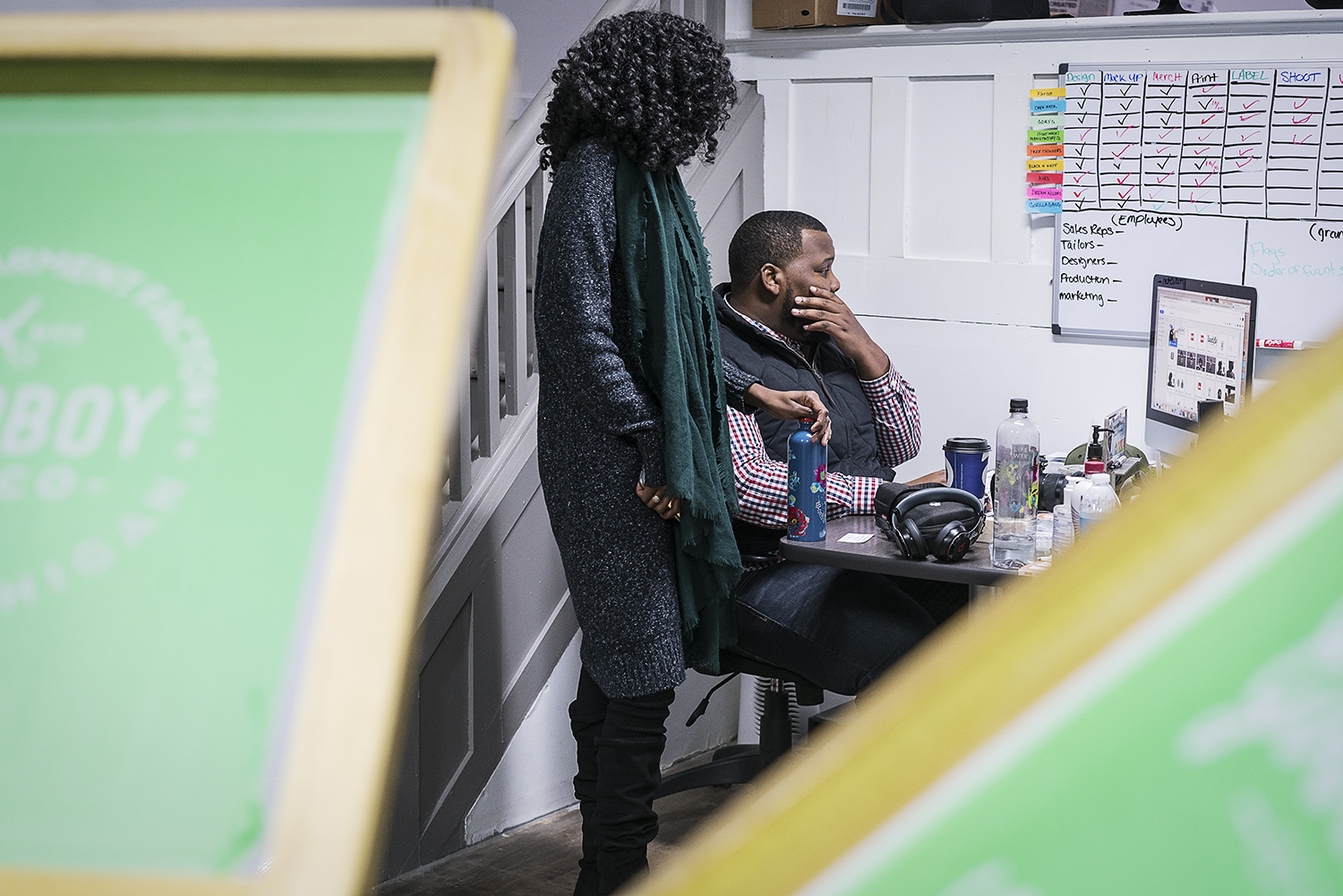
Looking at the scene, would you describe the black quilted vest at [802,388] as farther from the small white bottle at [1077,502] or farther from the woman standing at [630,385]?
the small white bottle at [1077,502]

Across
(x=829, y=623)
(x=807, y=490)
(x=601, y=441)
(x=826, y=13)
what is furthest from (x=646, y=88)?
(x=826, y=13)

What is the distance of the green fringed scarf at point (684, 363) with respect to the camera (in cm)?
213

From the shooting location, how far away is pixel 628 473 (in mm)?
2166

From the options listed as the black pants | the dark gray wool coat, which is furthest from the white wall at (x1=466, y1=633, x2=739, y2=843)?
the dark gray wool coat

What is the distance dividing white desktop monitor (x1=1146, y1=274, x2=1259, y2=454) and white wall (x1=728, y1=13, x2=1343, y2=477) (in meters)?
0.32

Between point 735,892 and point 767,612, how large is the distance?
215 centimetres

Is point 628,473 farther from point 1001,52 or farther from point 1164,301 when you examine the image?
point 1001,52

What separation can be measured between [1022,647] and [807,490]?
197 centimetres

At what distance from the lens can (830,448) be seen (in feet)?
9.27

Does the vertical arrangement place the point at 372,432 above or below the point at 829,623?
above

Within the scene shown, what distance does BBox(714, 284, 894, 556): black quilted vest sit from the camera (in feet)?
9.12

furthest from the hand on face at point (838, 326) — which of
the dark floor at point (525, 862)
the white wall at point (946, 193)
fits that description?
the dark floor at point (525, 862)

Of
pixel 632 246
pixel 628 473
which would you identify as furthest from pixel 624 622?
pixel 632 246

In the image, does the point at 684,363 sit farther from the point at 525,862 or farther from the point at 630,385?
the point at 525,862
